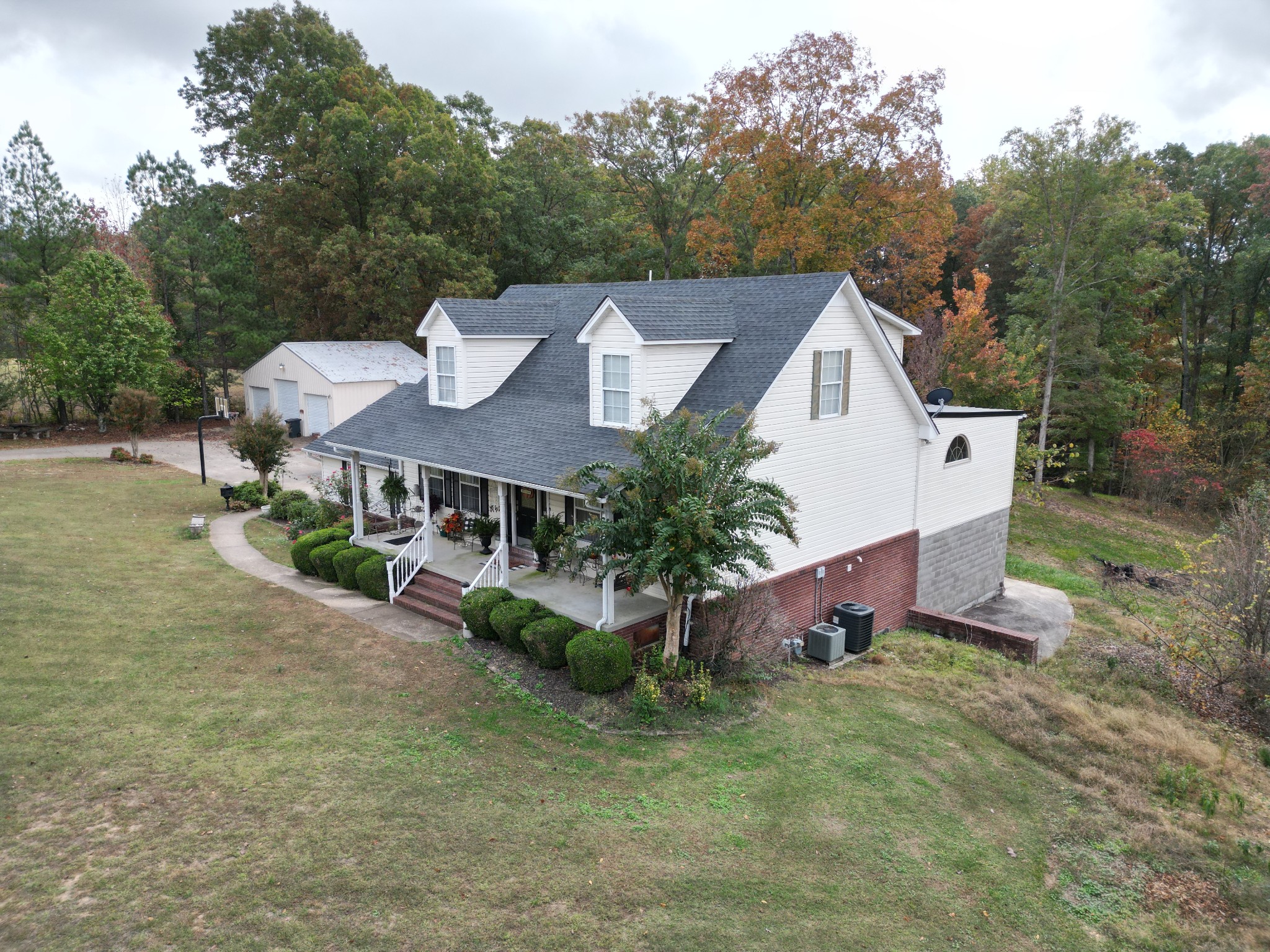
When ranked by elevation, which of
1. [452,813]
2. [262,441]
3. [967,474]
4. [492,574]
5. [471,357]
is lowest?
[452,813]

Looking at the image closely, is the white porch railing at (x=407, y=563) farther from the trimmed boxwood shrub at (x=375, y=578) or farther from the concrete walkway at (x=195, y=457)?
the concrete walkway at (x=195, y=457)

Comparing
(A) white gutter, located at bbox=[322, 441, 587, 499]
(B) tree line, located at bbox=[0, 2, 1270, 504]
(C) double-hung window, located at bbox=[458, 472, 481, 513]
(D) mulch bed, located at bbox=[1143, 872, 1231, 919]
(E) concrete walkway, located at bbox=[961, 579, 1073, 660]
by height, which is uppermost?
(B) tree line, located at bbox=[0, 2, 1270, 504]

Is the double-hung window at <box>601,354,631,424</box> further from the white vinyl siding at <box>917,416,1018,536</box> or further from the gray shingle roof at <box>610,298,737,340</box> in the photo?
the white vinyl siding at <box>917,416,1018,536</box>

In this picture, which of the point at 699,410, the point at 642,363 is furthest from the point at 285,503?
the point at 699,410

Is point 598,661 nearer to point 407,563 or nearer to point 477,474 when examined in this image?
point 477,474

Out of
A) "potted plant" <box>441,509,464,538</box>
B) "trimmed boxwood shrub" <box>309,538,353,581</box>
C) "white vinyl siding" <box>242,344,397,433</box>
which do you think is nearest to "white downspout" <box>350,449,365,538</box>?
"trimmed boxwood shrub" <box>309,538,353,581</box>

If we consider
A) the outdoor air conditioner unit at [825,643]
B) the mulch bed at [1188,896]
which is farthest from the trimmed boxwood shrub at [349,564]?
the mulch bed at [1188,896]
